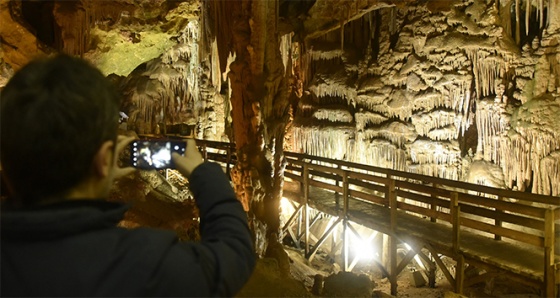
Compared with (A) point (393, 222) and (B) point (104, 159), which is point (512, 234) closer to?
(A) point (393, 222)

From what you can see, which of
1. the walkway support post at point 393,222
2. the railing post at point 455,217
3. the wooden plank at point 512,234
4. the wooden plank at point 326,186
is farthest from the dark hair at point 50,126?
the wooden plank at point 326,186

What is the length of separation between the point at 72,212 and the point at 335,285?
164 inches

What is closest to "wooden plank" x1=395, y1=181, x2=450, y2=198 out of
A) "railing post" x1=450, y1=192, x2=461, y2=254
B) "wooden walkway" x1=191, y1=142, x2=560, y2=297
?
"wooden walkway" x1=191, y1=142, x2=560, y2=297

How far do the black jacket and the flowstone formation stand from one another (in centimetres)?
787

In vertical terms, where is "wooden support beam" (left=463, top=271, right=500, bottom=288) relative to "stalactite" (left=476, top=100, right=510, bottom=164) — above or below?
below

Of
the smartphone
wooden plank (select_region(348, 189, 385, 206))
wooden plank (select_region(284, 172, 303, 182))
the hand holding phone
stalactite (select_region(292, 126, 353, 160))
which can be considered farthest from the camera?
stalactite (select_region(292, 126, 353, 160))

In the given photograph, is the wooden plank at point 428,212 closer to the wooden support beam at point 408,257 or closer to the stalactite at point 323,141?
the wooden support beam at point 408,257

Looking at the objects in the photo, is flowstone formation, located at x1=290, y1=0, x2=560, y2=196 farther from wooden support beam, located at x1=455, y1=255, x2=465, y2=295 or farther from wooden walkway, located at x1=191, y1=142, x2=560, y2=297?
wooden support beam, located at x1=455, y1=255, x2=465, y2=295

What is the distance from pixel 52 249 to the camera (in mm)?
763

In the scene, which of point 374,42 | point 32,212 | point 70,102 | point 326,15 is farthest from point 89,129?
point 374,42

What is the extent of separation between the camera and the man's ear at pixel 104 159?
33.9 inches

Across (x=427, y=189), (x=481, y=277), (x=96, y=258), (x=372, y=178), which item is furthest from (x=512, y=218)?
(x=96, y=258)

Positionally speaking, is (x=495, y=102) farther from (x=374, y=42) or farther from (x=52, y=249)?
(x=52, y=249)

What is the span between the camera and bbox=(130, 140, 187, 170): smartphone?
128 centimetres
